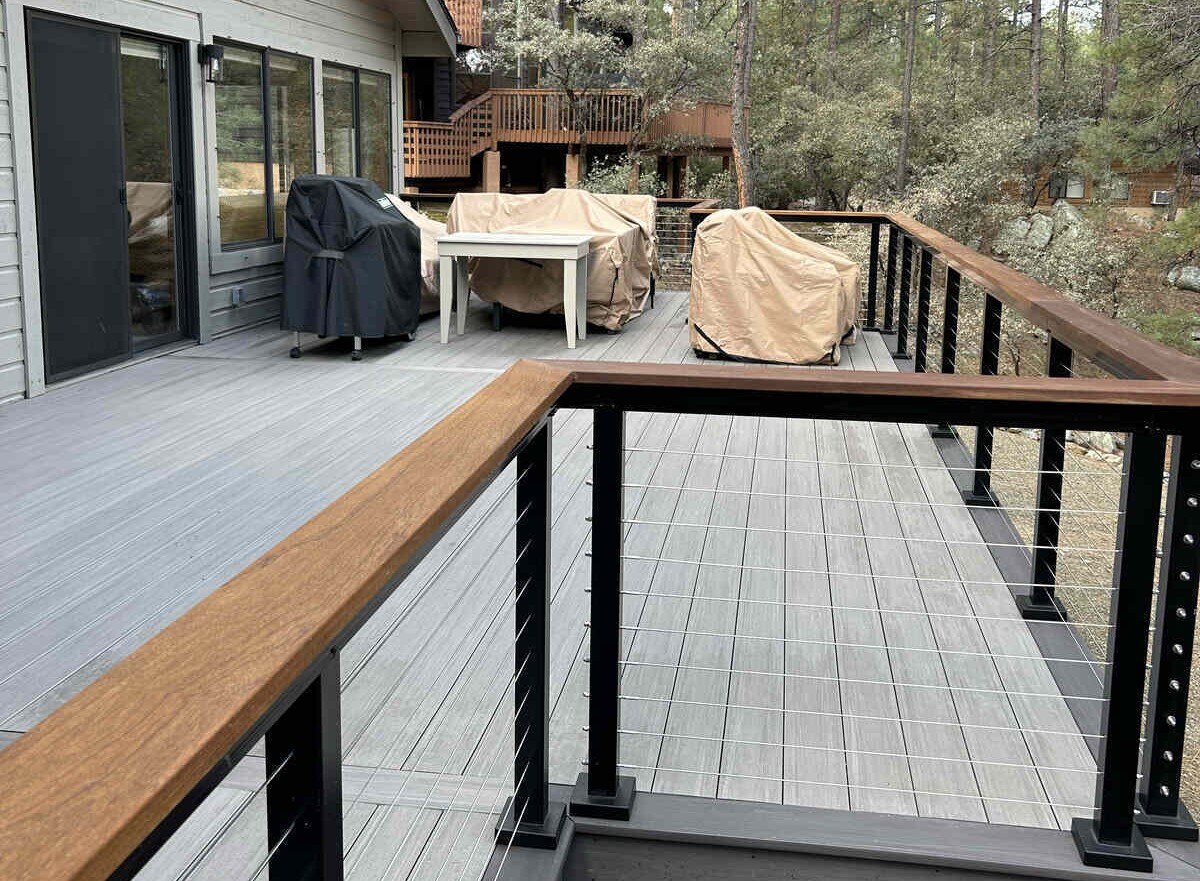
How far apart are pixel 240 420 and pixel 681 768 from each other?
3.74m

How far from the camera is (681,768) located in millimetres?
2572

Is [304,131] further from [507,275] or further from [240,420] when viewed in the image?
[240,420]

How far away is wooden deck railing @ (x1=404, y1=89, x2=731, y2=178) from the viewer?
66.3 ft

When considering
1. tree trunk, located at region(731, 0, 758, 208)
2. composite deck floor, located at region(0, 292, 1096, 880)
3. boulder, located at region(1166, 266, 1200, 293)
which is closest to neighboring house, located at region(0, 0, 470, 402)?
composite deck floor, located at region(0, 292, 1096, 880)

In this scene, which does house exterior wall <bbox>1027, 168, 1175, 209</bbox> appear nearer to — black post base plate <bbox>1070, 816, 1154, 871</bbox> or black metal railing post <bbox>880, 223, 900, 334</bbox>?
black metal railing post <bbox>880, 223, 900, 334</bbox>

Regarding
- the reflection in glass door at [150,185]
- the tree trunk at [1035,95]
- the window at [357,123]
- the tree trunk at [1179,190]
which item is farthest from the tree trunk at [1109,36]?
the reflection in glass door at [150,185]

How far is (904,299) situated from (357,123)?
17.8 feet

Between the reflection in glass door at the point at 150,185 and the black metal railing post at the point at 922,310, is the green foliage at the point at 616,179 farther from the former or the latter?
the black metal railing post at the point at 922,310

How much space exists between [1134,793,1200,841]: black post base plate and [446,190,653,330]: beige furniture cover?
6330mm

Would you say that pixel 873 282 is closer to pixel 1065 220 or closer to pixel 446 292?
pixel 446 292

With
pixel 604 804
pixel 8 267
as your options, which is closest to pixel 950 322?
pixel 604 804

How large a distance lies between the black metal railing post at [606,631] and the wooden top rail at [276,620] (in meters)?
0.17

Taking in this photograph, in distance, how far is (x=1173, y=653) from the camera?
2.19m

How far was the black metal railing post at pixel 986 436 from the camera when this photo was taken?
14.3 feet
